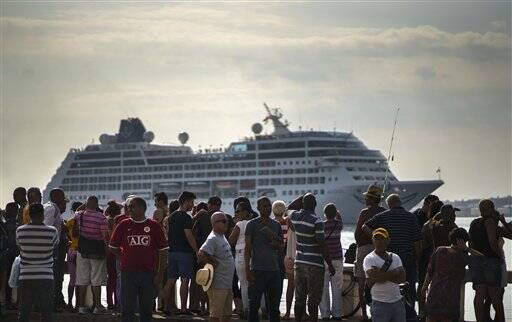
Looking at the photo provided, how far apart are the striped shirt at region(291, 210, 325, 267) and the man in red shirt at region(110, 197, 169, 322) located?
2.11 m

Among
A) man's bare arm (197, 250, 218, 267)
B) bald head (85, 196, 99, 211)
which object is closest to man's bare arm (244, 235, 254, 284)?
man's bare arm (197, 250, 218, 267)

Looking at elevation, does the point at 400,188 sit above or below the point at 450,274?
above

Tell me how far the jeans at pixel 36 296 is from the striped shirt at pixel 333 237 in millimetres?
3973

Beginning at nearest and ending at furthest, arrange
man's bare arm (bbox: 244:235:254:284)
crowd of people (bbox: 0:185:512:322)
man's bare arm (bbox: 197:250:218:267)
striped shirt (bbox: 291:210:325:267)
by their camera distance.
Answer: crowd of people (bbox: 0:185:512:322), man's bare arm (bbox: 197:250:218:267), man's bare arm (bbox: 244:235:254:284), striped shirt (bbox: 291:210:325:267)

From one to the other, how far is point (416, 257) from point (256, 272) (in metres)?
2.00

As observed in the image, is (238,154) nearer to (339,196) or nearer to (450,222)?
(339,196)

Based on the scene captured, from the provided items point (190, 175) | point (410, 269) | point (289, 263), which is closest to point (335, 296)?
point (289, 263)

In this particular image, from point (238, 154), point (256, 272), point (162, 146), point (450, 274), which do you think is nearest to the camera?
point (450, 274)

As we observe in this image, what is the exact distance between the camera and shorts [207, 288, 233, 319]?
13.6 m

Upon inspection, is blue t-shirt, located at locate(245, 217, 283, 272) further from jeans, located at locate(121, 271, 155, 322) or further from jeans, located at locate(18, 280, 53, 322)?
jeans, located at locate(18, 280, 53, 322)

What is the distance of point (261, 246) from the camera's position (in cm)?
1423

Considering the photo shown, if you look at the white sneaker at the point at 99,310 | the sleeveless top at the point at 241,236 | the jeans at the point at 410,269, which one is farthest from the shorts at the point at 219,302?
the white sneaker at the point at 99,310

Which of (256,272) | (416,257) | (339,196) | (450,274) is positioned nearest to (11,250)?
(256,272)

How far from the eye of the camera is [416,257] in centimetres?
1479
